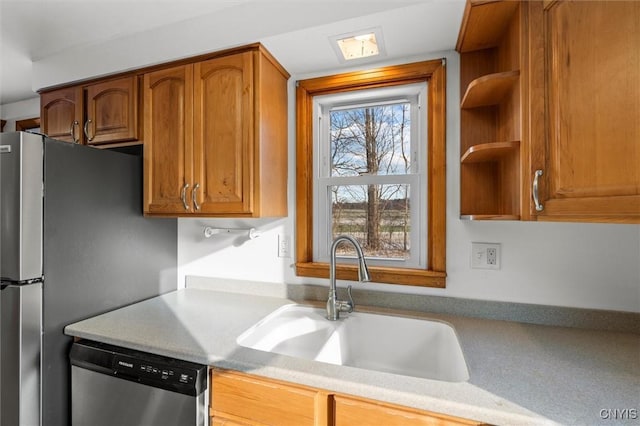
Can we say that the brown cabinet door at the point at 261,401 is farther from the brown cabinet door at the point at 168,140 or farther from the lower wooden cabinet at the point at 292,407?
the brown cabinet door at the point at 168,140

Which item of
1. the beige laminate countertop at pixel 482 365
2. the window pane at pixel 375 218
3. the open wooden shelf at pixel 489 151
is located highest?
the open wooden shelf at pixel 489 151

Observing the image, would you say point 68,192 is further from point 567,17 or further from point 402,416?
point 567,17

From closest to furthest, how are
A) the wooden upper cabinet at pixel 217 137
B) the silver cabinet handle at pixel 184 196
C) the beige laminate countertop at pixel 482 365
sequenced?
the beige laminate countertop at pixel 482 365, the wooden upper cabinet at pixel 217 137, the silver cabinet handle at pixel 184 196

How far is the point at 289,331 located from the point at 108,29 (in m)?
1.81

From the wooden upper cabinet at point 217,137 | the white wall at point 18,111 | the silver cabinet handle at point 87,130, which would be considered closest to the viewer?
the wooden upper cabinet at point 217,137

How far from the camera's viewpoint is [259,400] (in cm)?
96

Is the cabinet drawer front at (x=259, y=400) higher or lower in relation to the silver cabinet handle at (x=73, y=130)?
lower

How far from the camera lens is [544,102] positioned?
36.7 inches

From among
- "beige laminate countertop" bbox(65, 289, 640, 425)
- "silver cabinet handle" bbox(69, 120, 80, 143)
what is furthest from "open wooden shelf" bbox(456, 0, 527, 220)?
"silver cabinet handle" bbox(69, 120, 80, 143)

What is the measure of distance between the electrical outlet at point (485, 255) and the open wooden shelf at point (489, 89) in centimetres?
64

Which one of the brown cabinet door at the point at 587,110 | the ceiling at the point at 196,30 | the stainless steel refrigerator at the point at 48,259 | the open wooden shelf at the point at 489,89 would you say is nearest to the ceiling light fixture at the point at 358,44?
the ceiling at the point at 196,30

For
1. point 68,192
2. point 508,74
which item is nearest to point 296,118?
point 508,74

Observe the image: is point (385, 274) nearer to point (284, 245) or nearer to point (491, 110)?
point (284, 245)

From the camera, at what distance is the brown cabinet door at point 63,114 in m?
1.76
